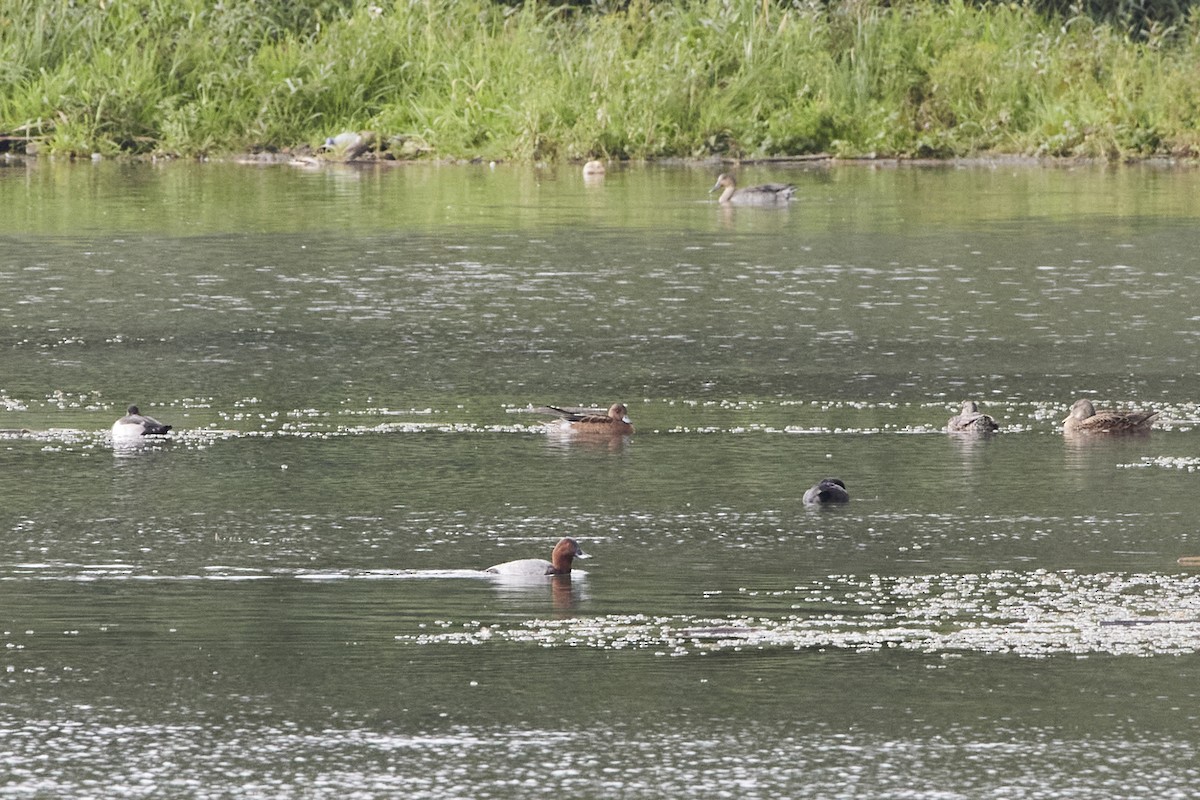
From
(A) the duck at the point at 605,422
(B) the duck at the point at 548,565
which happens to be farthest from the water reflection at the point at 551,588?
(A) the duck at the point at 605,422

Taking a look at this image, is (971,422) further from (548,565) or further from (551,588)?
(551,588)

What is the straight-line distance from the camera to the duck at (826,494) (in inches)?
380

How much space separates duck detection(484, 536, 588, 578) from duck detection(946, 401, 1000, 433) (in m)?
3.39

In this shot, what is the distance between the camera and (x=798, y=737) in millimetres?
6535

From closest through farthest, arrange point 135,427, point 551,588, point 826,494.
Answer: point 551,588 < point 826,494 < point 135,427

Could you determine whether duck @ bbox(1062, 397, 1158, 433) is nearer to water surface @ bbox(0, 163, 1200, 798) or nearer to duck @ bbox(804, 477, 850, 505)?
water surface @ bbox(0, 163, 1200, 798)

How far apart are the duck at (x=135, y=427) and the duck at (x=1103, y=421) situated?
13.8 feet

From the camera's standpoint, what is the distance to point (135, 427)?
1121 centimetres

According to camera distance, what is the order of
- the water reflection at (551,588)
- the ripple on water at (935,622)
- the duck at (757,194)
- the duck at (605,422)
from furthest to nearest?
the duck at (757,194) → the duck at (605,422) → the water reflection at (551,588) → the ripple on water at (935,622)

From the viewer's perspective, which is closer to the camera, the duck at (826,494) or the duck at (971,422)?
the duck at (826,494)

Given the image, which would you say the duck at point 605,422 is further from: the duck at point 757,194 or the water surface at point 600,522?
the duck at point 757,194

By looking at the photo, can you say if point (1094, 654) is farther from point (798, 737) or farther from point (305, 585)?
point (305, 585)

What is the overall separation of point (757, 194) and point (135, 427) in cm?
1234

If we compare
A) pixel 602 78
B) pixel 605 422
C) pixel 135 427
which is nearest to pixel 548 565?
pixel 605 422
